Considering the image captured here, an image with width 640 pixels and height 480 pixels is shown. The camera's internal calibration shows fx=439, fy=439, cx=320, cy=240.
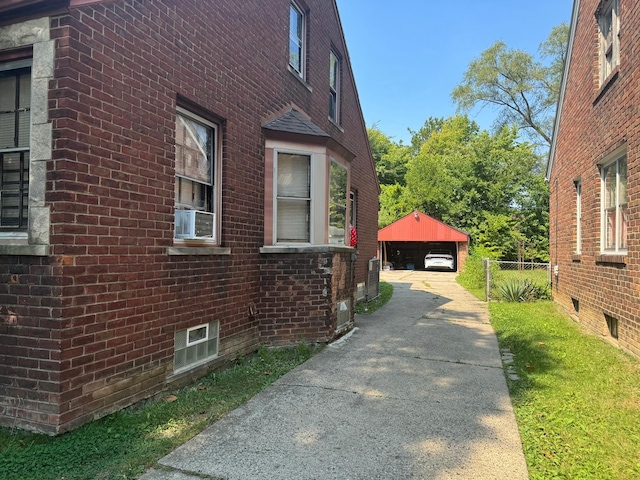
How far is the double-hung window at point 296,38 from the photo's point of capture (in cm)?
839

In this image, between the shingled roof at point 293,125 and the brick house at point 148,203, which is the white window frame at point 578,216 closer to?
the brick house at point 148,203

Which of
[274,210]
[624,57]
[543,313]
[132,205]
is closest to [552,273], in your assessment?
[543,313]

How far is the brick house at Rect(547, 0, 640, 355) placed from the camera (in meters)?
6.24

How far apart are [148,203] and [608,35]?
27.2 feet

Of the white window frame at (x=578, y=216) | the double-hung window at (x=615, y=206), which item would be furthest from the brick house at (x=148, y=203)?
the white window frame at (x=578, y=216)

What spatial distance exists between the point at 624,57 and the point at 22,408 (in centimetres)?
856

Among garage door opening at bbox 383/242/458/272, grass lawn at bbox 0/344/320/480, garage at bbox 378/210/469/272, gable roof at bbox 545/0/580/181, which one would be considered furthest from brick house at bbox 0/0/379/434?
garage door opening at bbox 383/242/458/272

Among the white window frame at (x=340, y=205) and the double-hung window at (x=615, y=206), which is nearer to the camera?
the double-hung window at (x=615, y=206)

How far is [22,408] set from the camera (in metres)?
3.59

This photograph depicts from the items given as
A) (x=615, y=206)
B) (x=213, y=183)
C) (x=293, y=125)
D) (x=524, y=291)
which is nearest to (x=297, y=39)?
(x=293, y=125)

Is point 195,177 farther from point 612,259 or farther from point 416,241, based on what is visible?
point 416,241

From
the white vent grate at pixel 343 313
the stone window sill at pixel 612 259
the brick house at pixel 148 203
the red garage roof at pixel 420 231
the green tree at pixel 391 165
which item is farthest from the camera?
the green tree at pixel 391 165

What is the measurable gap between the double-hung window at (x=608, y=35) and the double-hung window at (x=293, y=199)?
533 centimetres

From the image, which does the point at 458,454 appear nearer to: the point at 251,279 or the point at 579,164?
the point at 251,279
